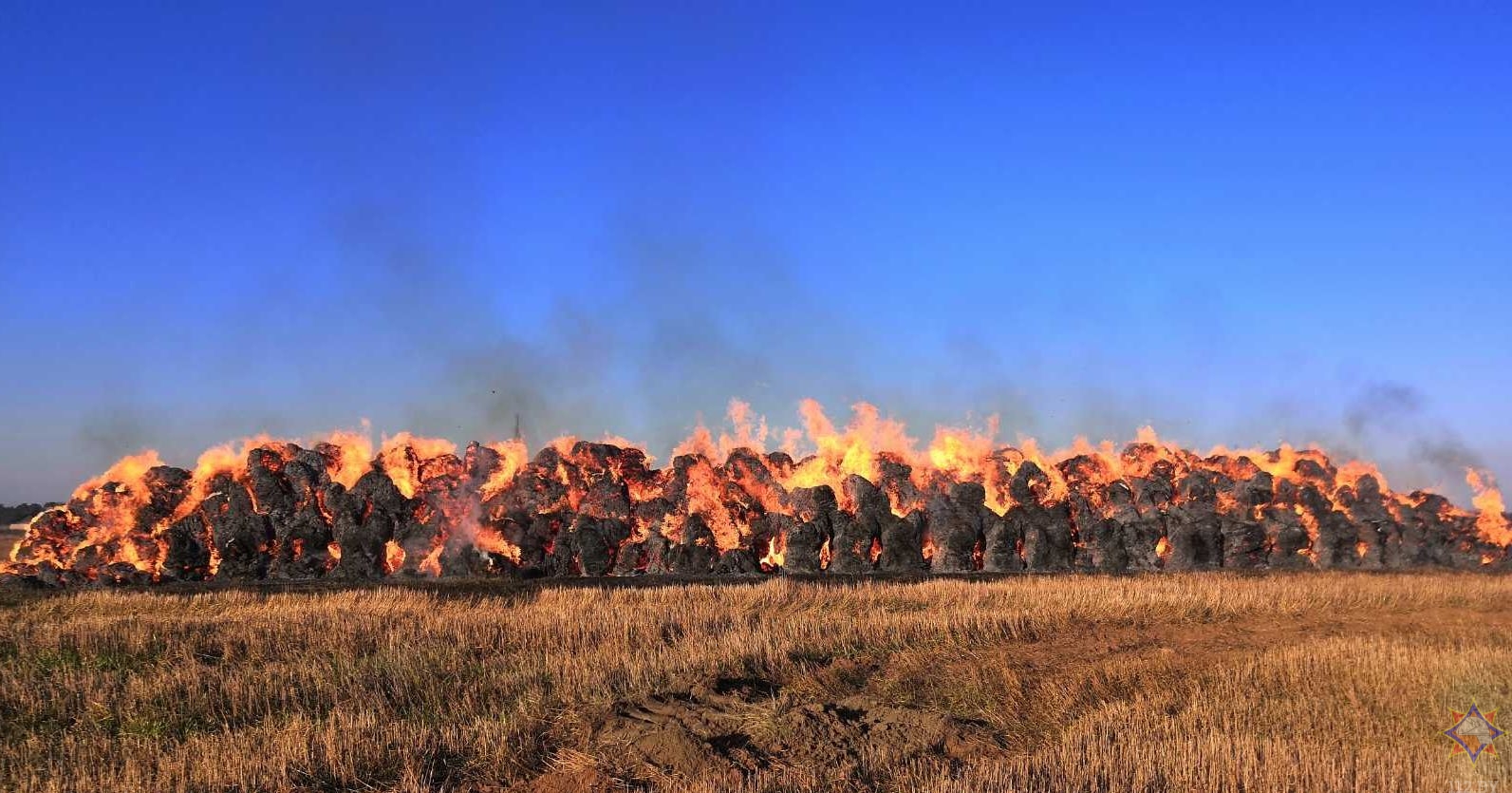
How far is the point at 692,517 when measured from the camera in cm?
3653

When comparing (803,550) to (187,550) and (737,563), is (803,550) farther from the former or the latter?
(187,550)

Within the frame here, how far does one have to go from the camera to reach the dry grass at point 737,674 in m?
10.6

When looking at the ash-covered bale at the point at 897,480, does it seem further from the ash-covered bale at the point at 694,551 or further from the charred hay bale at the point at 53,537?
the charred hay bale at the point at 53,537

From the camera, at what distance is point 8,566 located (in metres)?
34.6

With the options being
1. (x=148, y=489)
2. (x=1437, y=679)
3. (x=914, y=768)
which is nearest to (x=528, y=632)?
(x=914, y=768)

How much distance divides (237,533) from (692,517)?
15640 millimetres

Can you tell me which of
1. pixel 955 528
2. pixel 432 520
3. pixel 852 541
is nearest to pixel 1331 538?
pixel 955 528

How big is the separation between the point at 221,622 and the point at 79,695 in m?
6.11

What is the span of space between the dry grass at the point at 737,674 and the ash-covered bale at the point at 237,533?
416 inches

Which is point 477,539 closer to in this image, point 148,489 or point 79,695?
point 148,489

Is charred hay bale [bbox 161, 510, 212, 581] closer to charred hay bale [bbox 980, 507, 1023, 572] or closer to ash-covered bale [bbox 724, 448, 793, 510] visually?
ash-covered bale [bbox 724, 448, 793, 510]

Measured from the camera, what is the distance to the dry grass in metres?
10.6

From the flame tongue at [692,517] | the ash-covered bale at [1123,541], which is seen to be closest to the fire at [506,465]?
the flame tongue at [692,517]

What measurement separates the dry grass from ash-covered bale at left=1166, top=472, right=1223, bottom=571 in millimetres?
14444
